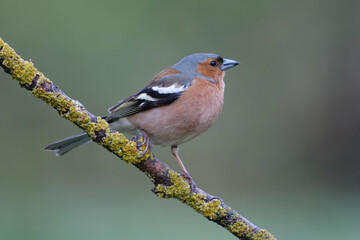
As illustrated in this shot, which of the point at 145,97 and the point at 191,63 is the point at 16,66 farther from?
the point at 191,63

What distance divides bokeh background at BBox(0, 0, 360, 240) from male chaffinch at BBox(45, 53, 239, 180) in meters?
1.45

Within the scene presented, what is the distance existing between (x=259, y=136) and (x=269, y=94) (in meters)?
0.63

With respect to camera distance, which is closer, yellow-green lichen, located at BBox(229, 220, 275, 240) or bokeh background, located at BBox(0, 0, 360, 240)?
yellow-green lichen, located at BBox(229, 220, 275, 240)

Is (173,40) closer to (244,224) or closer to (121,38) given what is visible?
(121,38)

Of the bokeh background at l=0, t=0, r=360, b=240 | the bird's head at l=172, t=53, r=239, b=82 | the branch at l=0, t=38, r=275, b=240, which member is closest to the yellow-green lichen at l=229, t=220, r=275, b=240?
the branch at l=0, t=38, r=275, b=240

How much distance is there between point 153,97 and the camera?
3607mm

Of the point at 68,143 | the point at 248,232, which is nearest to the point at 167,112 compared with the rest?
the point at 68,143

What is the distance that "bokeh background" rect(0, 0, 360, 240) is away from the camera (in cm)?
563

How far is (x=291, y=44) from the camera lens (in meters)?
7.63

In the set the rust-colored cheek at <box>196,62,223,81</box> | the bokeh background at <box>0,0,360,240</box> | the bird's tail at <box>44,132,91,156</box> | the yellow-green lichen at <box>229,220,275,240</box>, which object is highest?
the bokeh background at <box>0,0,360,240</box>

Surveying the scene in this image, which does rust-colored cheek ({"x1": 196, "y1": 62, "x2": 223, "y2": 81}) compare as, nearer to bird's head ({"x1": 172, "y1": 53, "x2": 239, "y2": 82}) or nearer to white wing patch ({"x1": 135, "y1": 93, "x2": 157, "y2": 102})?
bird's head ({"x1": 172, "y1": 53, "x2": 239, "y2": 82})

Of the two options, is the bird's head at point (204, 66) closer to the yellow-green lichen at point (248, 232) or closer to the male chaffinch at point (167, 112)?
the male chaffinch at point (167, 112)

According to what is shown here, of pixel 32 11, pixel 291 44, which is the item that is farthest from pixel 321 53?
pixel 32 11

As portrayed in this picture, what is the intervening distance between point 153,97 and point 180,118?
0.84 ft
